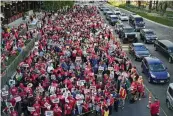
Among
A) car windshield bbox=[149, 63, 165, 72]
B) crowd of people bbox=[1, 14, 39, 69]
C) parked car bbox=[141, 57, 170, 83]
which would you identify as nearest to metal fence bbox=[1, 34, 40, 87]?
crowd of people bbox=[1, 14, 39, 69]

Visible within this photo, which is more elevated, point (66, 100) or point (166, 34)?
point (66, 100)

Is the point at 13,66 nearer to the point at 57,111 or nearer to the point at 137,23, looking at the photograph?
the point at 57,111

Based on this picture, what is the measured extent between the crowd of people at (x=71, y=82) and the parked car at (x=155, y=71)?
1.67 metres

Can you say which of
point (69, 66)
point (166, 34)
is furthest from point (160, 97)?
point (166, 34)

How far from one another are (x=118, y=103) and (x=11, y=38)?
16.0 m

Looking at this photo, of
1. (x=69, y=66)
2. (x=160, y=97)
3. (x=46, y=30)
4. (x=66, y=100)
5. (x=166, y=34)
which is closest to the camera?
(x=66, y=100)

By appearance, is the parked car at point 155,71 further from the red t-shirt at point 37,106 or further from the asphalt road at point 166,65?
the red t-shirt at point 37,106

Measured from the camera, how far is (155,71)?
27406 millimetres

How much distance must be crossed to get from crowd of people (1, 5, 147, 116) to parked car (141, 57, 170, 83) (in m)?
1.67

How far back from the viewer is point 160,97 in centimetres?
2427

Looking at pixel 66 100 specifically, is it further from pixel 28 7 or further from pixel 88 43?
pixel 28 7

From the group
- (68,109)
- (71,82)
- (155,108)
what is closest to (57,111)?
(68,109)

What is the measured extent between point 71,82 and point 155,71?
802cm

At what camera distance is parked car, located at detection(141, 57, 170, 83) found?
26.8 metres
